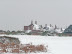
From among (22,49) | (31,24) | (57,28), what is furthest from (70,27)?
(22,49)

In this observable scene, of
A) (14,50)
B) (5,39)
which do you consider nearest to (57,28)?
(5,39)

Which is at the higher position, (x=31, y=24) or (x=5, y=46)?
(x=31, y=24)

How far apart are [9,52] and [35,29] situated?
267 ft

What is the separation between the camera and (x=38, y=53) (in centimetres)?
1477

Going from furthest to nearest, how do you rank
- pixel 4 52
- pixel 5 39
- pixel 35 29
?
1. pixel 35 29
2. pixel 5 39
3. pixel 4 52

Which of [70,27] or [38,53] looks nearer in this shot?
[38,53]

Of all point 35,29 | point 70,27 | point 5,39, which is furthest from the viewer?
point 35,29

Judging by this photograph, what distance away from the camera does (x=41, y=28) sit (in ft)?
318

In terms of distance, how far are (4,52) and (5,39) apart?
274 inches

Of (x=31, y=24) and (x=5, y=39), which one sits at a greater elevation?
(x=31, y=24)

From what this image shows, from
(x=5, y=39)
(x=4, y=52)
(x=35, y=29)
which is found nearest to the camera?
(x=4, y=52)

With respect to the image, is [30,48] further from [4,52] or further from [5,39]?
[5,39]

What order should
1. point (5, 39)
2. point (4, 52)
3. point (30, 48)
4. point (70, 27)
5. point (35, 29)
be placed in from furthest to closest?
point (35, 29)
point (70, 27)
point (5, 39)
point (30, 48)
point (4, 52)

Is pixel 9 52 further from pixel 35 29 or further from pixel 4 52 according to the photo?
pixel 35 29
